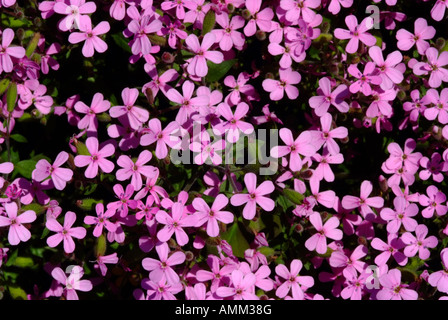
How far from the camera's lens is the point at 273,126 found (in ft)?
5.20

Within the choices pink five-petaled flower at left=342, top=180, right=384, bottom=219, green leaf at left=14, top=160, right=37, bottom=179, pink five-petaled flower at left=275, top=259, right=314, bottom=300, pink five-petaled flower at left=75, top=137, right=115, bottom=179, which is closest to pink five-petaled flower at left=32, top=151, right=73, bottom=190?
pink five-petaled flower at left=75, top=137, right=115, bottom=179

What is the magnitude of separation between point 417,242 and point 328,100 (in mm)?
550

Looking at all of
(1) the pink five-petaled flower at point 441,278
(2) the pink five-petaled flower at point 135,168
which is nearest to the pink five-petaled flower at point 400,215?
(1) the pink five-petaled flower at point 441,278

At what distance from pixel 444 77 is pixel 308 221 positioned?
65 cm

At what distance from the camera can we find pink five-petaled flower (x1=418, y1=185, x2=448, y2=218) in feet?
5.15

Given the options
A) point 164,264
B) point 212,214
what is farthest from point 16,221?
point 212,214

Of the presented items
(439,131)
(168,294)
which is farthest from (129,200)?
(439,131)

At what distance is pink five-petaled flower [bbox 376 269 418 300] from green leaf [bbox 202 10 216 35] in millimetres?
957

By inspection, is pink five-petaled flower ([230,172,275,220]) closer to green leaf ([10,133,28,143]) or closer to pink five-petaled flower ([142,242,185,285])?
pink five-petaled flower ([142,242,185,285])

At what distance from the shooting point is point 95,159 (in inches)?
57.0

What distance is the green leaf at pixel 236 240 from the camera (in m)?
1.52

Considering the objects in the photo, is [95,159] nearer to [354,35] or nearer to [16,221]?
[16,221]

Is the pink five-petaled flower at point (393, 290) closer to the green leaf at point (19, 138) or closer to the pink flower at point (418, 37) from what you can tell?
the pink flower at point (418, 37)

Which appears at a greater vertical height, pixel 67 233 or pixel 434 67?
pixel 434 67
